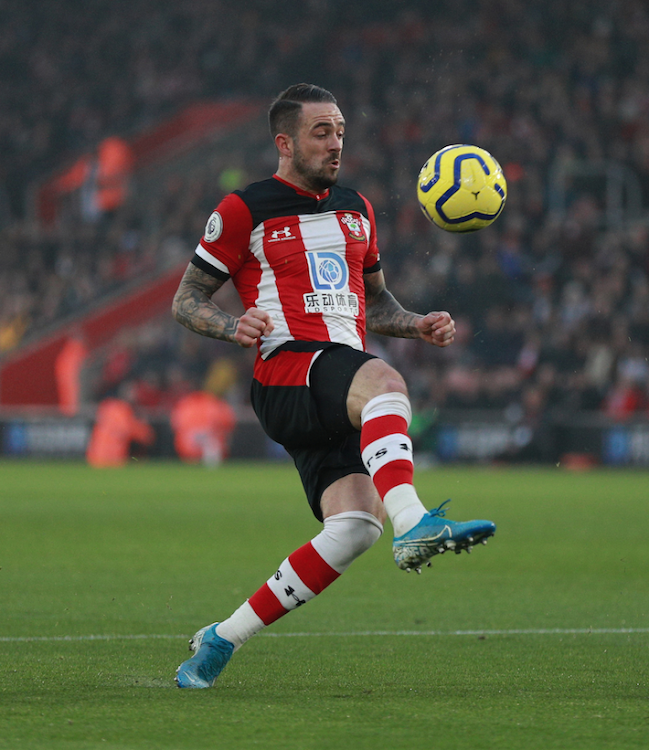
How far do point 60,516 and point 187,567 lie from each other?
363 centimetres

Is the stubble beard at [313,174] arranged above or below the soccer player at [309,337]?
above

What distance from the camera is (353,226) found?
185 inches

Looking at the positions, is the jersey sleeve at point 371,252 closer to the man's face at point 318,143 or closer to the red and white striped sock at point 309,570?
the man's face at point 318,143

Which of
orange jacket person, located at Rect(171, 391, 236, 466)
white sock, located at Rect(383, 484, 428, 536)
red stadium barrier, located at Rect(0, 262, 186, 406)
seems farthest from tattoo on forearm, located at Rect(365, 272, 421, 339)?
red stadium barrier, located at Rect(0, 262, 186, 406)

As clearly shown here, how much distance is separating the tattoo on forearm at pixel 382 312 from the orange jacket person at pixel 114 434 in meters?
14.9

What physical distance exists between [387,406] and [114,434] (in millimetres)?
16337

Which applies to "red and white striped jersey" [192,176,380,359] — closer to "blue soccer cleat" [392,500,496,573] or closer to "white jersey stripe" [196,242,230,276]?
"white jersey stripe" [196,242,230,276]

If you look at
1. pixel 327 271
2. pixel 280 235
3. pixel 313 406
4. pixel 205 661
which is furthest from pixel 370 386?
pixel 205 661

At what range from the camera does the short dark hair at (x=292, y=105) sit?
460cm

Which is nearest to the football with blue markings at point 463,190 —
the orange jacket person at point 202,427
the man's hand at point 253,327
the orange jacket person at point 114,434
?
the man's hand at point 253,327

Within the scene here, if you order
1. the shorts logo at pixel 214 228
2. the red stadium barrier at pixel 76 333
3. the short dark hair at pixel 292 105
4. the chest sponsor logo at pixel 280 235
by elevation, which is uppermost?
the short dark hair at pixel 292 105

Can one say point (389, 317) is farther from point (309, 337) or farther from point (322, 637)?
point (322, 637)

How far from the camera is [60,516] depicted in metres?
11.5

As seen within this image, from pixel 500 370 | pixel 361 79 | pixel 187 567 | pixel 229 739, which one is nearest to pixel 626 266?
pixel 500 370
